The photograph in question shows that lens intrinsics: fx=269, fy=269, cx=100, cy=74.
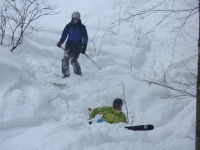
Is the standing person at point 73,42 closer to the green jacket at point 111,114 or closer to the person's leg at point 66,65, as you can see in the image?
the person's leg at point 66,65

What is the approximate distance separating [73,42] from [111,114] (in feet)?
7.67

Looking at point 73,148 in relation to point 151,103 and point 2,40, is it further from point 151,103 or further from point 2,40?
point 2,40

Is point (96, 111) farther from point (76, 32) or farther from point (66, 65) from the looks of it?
point (76, 32)

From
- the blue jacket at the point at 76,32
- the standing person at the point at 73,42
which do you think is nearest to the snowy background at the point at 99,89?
the standing person at the point at 73,42

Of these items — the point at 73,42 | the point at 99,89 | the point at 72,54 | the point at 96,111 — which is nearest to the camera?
the point at 96,111

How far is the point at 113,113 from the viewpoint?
17.5 ft

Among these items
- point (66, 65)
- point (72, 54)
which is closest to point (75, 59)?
point (72, 54)

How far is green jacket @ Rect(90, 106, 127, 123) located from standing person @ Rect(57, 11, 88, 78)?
182cm

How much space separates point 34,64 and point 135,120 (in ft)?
10.2

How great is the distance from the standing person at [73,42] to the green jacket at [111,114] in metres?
1.82

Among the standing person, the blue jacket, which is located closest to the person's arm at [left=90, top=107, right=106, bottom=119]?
the standing person

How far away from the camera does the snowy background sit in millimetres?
3752

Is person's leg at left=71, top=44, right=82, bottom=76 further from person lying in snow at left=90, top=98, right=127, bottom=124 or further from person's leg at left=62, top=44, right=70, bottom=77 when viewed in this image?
person lying in snow at left=90, top=98, right=127, bottom=124

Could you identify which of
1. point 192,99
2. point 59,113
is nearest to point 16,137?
point 59,113
